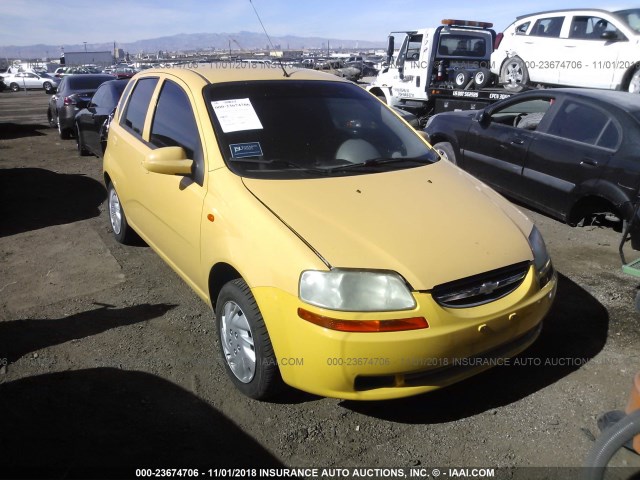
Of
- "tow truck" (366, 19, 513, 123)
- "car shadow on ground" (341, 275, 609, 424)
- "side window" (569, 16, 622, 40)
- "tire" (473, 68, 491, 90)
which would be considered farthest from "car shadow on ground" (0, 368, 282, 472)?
"tow truck" (366, 19, 513, 123)

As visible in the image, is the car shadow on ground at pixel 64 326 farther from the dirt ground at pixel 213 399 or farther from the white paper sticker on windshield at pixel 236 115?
the white paper sticker on windshield at pixel 236 115

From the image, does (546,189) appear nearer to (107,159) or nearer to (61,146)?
(107,159)

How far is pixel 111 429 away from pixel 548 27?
402 inches

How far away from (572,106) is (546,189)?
93cm

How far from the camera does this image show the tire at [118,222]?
4.88m

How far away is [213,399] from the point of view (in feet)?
9.43

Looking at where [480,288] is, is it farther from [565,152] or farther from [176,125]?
[565,152]

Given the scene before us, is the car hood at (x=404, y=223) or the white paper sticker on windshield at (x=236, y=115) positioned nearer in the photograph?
the car hood at (x=404, y=223)

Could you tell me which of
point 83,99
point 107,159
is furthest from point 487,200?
point 83,99

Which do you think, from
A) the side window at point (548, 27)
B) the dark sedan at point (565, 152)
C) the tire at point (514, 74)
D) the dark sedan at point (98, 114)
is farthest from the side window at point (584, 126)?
the dark sedan at point (98, 114)

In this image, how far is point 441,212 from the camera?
2.92 m

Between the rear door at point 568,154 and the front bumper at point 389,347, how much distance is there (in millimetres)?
3030

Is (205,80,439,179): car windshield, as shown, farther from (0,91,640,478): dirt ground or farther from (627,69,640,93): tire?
(627,69,640,93): tire

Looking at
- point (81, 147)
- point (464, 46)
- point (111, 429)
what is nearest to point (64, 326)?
point (111, 429)
